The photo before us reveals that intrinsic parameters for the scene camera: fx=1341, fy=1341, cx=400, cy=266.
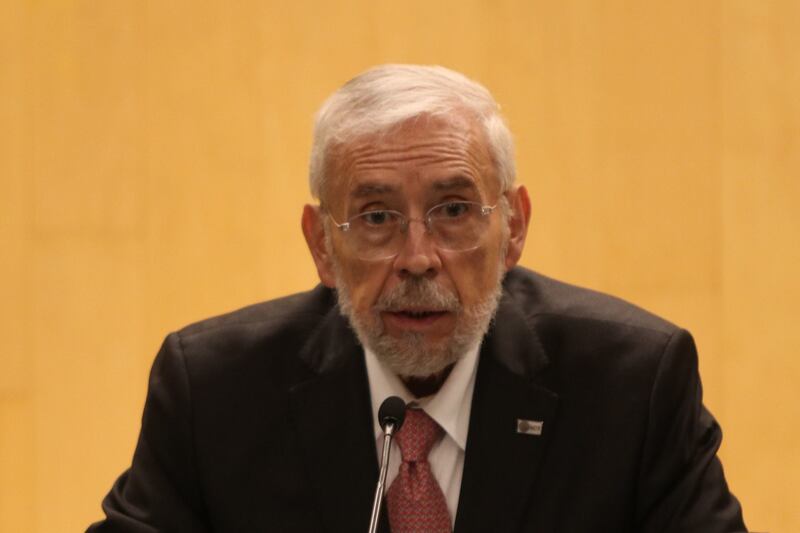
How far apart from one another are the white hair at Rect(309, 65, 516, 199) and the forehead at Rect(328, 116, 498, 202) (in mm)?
19

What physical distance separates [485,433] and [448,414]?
76 mm

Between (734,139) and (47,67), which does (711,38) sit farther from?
(47,67)

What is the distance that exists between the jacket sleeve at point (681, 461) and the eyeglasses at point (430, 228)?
0.43 m

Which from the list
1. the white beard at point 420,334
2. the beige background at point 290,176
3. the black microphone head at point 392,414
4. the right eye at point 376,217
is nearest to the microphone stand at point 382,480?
the black microphone head at point 392,414

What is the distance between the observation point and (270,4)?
11.8ft

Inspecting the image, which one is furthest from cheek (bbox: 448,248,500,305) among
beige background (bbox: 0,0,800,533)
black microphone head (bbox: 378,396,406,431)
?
beige background (bbox: 0,0,800,533)

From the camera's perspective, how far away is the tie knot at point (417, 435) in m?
2.38

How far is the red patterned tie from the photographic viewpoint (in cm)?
233

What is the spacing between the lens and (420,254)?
7.47ft

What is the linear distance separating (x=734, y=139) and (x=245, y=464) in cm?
183

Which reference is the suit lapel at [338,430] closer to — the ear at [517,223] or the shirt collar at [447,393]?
the shirt collar at [447,393]

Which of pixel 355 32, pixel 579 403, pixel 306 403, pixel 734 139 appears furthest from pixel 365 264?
pixel 734 139

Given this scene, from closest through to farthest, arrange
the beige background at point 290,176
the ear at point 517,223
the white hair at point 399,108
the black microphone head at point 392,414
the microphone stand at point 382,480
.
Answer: the microphone stand at point 382,480 → the black microphone head at point 392,414 → the white hair at point 399,108 → the ear at point 517,223 → the beige background at point 290,176

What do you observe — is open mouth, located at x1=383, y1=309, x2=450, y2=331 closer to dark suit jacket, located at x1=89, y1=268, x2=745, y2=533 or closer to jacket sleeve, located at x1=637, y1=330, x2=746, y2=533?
Result: dark suit jacket, located at x1=89, y1=268, x2=745, y2=533
